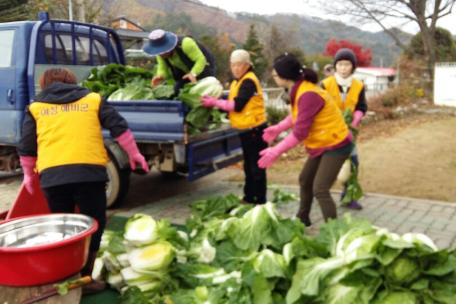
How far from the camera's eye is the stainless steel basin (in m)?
3.34

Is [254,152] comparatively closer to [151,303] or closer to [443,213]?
[443,213]

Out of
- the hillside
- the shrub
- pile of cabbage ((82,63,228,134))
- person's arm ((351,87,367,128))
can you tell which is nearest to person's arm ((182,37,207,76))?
pile of cabbage ((82,63,228,134))

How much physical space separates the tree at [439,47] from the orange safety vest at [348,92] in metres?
20.6

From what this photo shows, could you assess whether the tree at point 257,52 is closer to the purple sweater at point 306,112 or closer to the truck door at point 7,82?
the truck door at point 7,82

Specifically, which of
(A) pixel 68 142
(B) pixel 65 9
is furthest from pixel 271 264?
(B) pixel 65 9

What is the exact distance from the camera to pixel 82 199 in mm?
3848

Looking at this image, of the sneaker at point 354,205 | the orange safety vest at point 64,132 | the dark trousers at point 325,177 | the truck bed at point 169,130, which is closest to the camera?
the orange safety vest at point 64,132

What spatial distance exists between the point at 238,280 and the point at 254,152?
275 centimetres

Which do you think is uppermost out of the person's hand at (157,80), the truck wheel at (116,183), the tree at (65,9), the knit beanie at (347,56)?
the tree at (65,9)

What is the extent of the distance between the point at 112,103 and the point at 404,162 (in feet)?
18.7

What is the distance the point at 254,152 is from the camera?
5.86 metres

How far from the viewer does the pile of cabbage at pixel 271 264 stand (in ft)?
8.98

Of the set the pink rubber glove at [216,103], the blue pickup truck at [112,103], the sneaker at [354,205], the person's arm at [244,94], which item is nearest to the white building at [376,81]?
the person's arm at [244,94]

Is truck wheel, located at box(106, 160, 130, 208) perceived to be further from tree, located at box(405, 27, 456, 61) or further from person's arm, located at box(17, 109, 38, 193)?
tree, located at box(405, 27, 456, 61)
